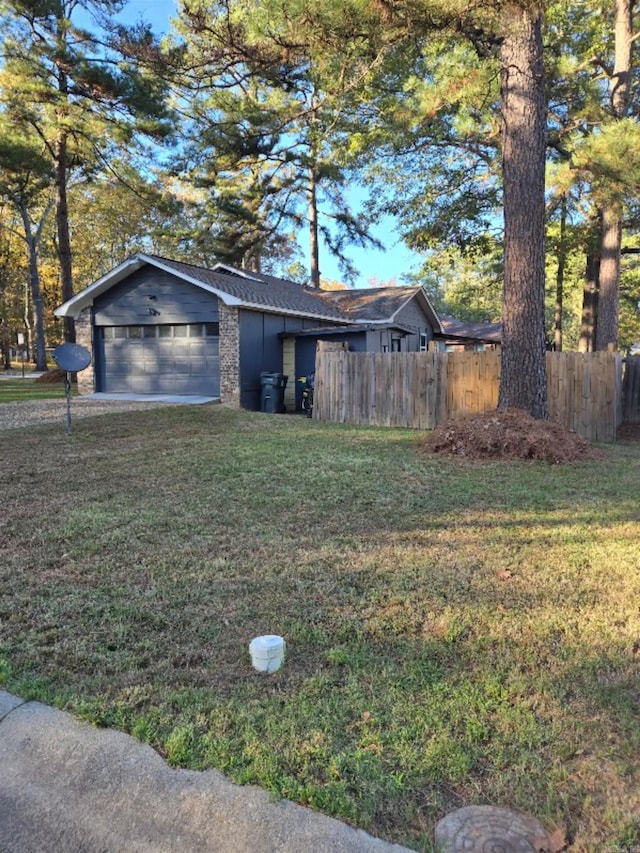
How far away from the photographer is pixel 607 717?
212cm

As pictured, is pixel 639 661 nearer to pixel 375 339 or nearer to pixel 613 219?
pixel 613 219

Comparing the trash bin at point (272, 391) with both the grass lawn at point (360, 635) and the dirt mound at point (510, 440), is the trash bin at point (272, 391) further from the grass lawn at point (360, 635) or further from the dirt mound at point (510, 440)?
the grass lawn at point (360, 635)

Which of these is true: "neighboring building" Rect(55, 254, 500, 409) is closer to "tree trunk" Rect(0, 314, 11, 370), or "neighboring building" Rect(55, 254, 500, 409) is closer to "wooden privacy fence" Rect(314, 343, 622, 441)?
"wooden privacy fence" Rect(314, 343, 622, 441)

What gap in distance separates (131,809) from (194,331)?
14.5 m

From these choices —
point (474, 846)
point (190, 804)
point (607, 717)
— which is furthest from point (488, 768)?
point (190, 804)

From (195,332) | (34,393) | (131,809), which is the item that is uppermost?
(195,332)

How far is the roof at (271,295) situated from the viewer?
585 inches

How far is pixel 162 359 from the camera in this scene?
16.1 m

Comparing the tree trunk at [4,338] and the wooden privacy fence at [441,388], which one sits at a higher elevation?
the tree trunk at [4,338]

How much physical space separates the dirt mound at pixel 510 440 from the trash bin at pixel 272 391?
6.82m

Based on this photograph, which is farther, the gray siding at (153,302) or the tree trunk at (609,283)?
the gray siding at (153,302)

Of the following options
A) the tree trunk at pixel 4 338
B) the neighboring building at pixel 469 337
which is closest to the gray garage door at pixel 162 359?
the neighboring building at pixel 469 337

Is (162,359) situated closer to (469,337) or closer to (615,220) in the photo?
(615,220)

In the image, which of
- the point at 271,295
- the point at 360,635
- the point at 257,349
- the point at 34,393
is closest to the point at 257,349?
the point at 257,349
